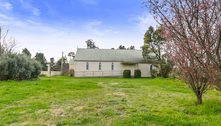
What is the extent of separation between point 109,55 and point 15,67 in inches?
647

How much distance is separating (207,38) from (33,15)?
16327 mm

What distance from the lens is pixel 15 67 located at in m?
12.0

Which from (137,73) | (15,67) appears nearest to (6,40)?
(15,67)

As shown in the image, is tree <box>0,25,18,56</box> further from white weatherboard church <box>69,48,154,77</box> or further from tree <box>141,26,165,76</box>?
tree <box>141,26,165,76</box>

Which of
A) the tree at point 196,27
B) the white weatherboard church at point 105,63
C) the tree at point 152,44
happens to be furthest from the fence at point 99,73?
the tree at point 196,27

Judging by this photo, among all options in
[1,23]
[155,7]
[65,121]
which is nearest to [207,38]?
[155,7]

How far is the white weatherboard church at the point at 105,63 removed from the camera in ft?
77.4

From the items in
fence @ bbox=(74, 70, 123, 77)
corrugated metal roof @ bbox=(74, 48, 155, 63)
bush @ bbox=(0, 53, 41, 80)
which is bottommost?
fence @ bbox=(74, 70, 123, 77)

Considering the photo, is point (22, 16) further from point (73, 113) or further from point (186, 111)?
point (186, 111)

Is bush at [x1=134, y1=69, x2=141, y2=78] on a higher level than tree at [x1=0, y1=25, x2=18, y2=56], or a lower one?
lower

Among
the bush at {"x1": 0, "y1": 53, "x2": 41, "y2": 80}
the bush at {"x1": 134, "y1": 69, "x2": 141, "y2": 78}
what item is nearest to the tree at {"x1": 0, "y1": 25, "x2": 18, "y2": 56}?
the bush at {"x1": 0, "y1": 53, "x2": 41, "y2": 80}

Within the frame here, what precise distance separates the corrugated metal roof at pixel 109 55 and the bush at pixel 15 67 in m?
10.5

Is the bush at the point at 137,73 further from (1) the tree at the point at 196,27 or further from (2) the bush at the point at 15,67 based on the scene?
(1) the tree at the point at 196,27

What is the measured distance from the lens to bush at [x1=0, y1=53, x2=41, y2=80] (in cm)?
1149
